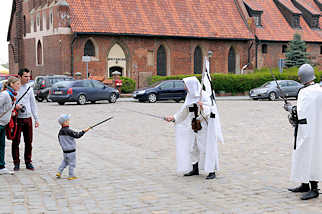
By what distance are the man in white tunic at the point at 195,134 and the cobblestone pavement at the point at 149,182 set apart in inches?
9.6

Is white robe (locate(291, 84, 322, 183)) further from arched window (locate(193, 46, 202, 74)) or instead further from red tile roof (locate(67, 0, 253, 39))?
arched window (locate(193, 46, 202, 74))

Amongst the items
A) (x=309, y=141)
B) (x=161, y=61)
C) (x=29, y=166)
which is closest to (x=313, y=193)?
(x=309, y=141)

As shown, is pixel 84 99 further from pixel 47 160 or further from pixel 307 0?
pixel 307 0

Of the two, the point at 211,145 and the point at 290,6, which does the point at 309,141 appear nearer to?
the point at 211,145

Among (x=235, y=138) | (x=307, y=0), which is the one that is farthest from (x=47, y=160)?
(x=307, y=0)

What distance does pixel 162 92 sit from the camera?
3039 centimetres

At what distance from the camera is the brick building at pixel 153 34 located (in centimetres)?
3950

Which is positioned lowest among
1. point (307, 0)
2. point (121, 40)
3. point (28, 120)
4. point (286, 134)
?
point (286, 134)

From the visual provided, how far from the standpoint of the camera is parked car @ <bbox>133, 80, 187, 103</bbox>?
30.0m

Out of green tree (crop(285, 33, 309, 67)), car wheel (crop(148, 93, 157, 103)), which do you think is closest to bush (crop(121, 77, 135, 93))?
car wheel (crop(148, 93, 157, 103))

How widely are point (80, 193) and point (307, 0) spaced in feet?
183

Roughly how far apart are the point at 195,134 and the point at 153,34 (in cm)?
3451

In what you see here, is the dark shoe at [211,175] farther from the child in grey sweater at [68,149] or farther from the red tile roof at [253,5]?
the red tile roof at [253,5]

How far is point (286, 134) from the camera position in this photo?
13.8 metres
